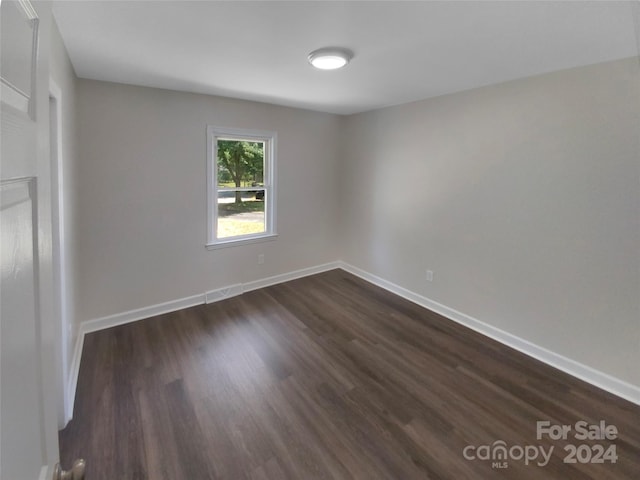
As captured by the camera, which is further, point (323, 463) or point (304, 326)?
point (304, 326)

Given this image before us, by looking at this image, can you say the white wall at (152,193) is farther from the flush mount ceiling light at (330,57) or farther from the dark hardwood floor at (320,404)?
the flush mount ceiling light at (330,57)

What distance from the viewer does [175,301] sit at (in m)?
3.42

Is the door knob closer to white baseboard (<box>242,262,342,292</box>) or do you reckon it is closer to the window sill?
the window sill

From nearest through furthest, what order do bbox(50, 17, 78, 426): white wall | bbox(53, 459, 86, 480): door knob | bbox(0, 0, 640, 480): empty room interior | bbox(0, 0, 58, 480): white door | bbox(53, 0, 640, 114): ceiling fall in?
bbox(0, 0, 58, 480): white door
bbox(53, 459, 86, 480): door knob
bbox(53, 0, 640, 114): ceiling
bbox(0, 0, 640, 480): empty room interior
bbox(50, 17, 78, 426): white wall

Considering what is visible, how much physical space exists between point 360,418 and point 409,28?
2394 millimetres

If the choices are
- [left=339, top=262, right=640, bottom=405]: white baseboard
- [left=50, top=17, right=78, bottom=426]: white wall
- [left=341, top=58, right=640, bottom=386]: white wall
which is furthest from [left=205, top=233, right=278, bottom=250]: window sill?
[left=339, top=262, right=640, bottom=405]: white baseboard

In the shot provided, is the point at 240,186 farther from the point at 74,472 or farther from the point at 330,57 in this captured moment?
the point at 74,472

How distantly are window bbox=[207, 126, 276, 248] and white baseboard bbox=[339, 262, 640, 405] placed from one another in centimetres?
205

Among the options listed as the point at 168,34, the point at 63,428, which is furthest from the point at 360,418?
the point at 168,34

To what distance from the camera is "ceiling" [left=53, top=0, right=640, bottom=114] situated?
1.54m

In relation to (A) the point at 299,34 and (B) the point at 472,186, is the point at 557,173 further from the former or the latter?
(A) the point at 299,34

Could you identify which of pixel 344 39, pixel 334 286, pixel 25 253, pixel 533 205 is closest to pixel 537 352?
pixel 533 205

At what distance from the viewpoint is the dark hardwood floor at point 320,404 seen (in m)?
1.69

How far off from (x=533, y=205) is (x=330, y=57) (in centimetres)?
206
